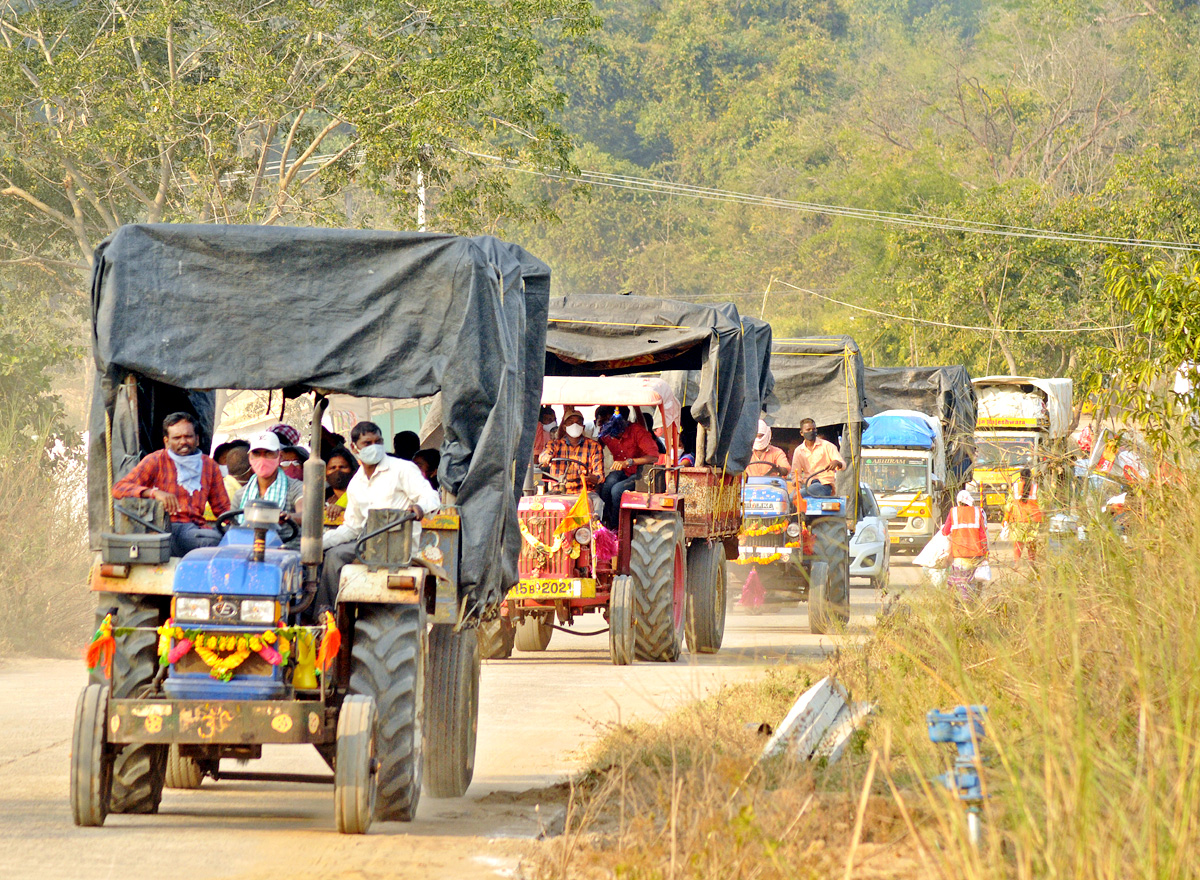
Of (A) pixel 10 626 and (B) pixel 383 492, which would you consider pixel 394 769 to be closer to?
(B) pixel 383 492

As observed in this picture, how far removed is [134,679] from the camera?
23.5 ft

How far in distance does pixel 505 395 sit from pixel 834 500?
35.1 feet

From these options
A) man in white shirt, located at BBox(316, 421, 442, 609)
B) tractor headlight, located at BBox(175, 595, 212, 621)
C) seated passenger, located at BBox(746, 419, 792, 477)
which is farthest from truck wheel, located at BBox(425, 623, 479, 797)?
seated passenger, located at BBox(746, 419, 792, 477)

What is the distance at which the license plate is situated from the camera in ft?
43.7

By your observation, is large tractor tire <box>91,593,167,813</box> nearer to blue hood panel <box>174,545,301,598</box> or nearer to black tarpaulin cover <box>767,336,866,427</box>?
blue hood panel <box>174,545,301,598</box>

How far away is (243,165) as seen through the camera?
83.0 ft

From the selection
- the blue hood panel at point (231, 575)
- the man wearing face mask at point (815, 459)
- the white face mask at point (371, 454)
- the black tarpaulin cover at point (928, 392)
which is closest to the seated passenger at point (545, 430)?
the man wearing face mask at point (815, 459)

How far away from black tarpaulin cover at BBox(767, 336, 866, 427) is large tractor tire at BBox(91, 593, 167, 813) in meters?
14.5

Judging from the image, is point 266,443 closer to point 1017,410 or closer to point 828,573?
point 828,573

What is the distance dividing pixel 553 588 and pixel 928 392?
65.5 ft

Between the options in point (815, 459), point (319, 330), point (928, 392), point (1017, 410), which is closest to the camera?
point (319, 330)

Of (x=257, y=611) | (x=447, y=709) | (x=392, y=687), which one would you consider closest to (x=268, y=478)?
(x=447, y=709)

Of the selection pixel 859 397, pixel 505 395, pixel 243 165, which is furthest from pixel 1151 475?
pixel 243 165

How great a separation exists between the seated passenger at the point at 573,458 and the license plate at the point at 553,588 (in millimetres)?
1330
